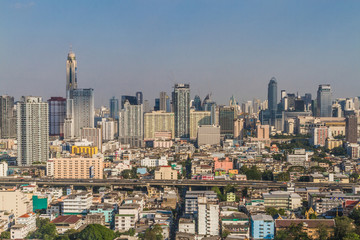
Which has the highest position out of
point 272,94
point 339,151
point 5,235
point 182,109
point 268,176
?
point 272,94

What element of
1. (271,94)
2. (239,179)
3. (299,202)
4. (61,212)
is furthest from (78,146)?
(271,94)

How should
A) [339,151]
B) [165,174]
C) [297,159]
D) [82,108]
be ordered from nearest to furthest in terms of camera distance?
1. [165,174]
2. [297,159]
3. [339,151]
4. [82,108]

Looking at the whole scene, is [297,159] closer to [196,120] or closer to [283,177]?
[283,177]

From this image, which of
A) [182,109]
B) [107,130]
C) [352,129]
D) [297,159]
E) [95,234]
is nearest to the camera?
[95,234]

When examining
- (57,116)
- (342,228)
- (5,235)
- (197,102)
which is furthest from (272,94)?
(5,235)

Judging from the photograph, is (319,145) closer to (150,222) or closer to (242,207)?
(242,207)

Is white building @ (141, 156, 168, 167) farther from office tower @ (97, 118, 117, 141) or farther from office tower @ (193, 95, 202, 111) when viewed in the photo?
office tower @ (193, 95, 202, 111)

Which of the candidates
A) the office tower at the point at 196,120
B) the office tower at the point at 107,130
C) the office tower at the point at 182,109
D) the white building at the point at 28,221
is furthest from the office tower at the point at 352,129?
the white building at the point at 28,221

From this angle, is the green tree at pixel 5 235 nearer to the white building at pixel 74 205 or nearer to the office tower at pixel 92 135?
the white building at pixel 74 205
